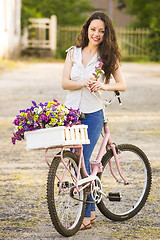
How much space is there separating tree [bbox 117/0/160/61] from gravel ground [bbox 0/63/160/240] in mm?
19114

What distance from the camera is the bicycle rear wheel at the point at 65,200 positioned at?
14.1 ft

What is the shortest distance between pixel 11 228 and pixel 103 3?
60283mm

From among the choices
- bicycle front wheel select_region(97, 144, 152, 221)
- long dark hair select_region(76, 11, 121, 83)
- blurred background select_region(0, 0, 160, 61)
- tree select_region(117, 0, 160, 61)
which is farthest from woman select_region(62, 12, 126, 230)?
tree select_region(117, 0, 160, 61)

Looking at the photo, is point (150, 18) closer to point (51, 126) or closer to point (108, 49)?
point (108, 49)

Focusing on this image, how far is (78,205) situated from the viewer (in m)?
4.76

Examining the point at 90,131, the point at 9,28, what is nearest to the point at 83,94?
the point at 90,131

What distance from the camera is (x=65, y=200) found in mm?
4746

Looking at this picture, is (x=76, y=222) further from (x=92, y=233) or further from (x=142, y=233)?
(x=142, y=233)

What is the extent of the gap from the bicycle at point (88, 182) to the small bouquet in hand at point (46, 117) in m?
0.19

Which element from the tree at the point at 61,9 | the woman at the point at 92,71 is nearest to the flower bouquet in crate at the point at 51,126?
the woman at the point at 92,71

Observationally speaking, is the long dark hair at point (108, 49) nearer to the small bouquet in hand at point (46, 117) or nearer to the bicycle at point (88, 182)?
the bicycle at point (88, 182)

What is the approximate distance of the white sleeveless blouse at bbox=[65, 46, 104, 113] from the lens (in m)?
4.75

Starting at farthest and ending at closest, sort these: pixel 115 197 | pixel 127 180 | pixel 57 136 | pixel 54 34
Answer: pixel 54 34 < pixel 127 180 < pixel 115 197 < pixel 57 136

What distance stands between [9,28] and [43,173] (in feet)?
80.6
